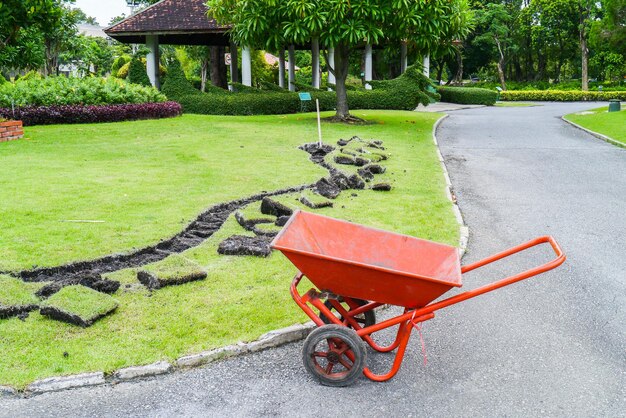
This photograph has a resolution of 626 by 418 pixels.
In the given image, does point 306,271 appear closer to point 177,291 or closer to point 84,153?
point 177,291

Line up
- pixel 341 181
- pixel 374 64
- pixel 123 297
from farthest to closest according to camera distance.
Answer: pixel 374 64
pixel 341 181
pixel 123 297

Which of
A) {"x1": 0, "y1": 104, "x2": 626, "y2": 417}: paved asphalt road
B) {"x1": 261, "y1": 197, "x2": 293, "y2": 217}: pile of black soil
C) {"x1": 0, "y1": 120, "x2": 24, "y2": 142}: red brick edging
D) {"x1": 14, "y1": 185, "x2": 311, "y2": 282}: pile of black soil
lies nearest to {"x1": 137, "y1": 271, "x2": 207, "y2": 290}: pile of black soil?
{"x1": 14, "y1": 185, "x2": 311, "y2": 282}: pile of black soil

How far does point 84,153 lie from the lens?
14203mm

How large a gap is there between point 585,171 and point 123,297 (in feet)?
35.2

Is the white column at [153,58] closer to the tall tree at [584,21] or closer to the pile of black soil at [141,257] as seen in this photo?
the pile of black soil at [141,257]

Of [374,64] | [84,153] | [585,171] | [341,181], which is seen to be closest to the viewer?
[341,181]

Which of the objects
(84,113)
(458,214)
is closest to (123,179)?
(458,214)

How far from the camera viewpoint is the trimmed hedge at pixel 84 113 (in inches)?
753

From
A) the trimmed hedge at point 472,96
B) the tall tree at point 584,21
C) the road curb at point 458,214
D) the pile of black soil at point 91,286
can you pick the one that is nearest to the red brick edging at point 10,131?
the road curb at point 458,214

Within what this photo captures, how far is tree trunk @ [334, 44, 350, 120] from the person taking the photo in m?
21.0

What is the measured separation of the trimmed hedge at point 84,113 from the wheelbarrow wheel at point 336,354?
16.8m

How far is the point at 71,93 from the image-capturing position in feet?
67.2

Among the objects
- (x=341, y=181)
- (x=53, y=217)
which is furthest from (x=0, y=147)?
(x=341, y=181)

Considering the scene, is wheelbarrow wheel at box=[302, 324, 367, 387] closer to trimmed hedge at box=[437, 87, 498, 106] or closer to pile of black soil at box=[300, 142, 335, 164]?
pile of black soil at box=[300, 142, 335, 164]
